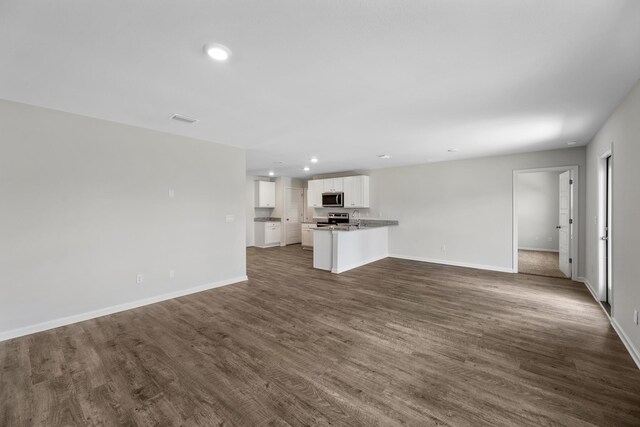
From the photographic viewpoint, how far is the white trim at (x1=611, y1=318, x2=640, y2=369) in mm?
2305

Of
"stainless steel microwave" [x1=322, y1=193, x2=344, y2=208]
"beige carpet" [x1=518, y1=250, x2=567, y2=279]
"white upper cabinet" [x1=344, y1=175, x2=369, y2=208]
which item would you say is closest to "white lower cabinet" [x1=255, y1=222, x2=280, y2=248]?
"stainless steel microwave" [x1=322, y1=193, x2=344, y2=208]

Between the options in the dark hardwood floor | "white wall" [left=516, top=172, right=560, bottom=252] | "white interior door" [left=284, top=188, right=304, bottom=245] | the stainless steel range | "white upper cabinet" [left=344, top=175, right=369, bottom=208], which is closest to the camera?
the dark hardwood floor

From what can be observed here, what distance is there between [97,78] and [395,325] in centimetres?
382

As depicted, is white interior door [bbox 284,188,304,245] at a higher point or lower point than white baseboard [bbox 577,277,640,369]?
higher

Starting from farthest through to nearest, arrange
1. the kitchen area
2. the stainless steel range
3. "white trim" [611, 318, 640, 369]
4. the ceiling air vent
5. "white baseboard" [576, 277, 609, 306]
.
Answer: the stainless steel range
the kitchen area
"white baseboard" [576, 277, 609, 306]
the ceiling air vent
"white trim" [611, 318, 640, 369]

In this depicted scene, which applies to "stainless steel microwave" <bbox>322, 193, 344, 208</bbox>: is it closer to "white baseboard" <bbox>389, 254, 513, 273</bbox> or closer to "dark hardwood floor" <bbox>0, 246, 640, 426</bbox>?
"white baseboard" <bbox>389, 254, 513, 273</bbox>

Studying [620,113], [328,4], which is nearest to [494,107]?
[620,113]

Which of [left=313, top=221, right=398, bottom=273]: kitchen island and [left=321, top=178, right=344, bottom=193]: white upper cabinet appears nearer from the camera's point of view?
[left=313, top=221, right=398, bottom=273]: kitchen island

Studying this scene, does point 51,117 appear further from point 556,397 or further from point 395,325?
point 556,397

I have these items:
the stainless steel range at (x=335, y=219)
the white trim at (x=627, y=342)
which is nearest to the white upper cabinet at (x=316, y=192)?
the stainless steel range at (x=335, y=219)

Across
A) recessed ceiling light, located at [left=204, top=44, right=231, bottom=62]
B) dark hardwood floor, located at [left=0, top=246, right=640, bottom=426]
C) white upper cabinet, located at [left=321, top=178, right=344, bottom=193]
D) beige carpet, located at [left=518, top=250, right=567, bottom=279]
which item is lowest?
dark hardwood floor, located at [left=0, top=246, right=640, bottom=426]

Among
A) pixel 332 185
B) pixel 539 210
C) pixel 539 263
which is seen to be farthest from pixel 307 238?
pixel 539 210

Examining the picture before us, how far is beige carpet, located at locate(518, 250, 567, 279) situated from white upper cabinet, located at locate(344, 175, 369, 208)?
12.8ft

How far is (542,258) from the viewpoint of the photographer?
22.5ft
